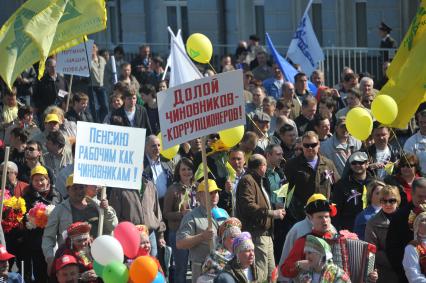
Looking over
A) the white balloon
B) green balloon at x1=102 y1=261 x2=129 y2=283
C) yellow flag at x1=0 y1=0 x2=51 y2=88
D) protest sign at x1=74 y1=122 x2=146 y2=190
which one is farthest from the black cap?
green balloon at x1=102 y1=261 x2=129 y2=283

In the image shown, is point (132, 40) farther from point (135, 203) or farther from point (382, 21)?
point (135, 203)

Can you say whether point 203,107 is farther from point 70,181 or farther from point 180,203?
point 180,203

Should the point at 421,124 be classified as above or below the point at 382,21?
below

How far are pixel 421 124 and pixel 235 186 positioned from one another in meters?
2.52

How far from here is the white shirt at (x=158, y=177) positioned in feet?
52.4

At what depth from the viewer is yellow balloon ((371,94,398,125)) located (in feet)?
48.8

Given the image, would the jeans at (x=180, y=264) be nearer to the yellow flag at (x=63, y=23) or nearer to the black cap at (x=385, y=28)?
the yellow flag at (x=63, y=23)

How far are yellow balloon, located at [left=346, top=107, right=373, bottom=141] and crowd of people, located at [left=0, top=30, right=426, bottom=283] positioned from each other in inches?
13.1

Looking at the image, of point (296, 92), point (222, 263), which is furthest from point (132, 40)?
point (222, 263)

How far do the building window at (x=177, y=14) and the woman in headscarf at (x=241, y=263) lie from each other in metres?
21.1

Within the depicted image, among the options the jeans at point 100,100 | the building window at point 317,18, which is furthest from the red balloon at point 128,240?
the building window at point 317,18

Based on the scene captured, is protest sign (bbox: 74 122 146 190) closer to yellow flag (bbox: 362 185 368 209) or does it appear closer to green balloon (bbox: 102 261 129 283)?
green balloon (bbox: 102 261 129 283)

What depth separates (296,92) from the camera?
68.4 feet

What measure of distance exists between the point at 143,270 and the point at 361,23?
17526 mm
